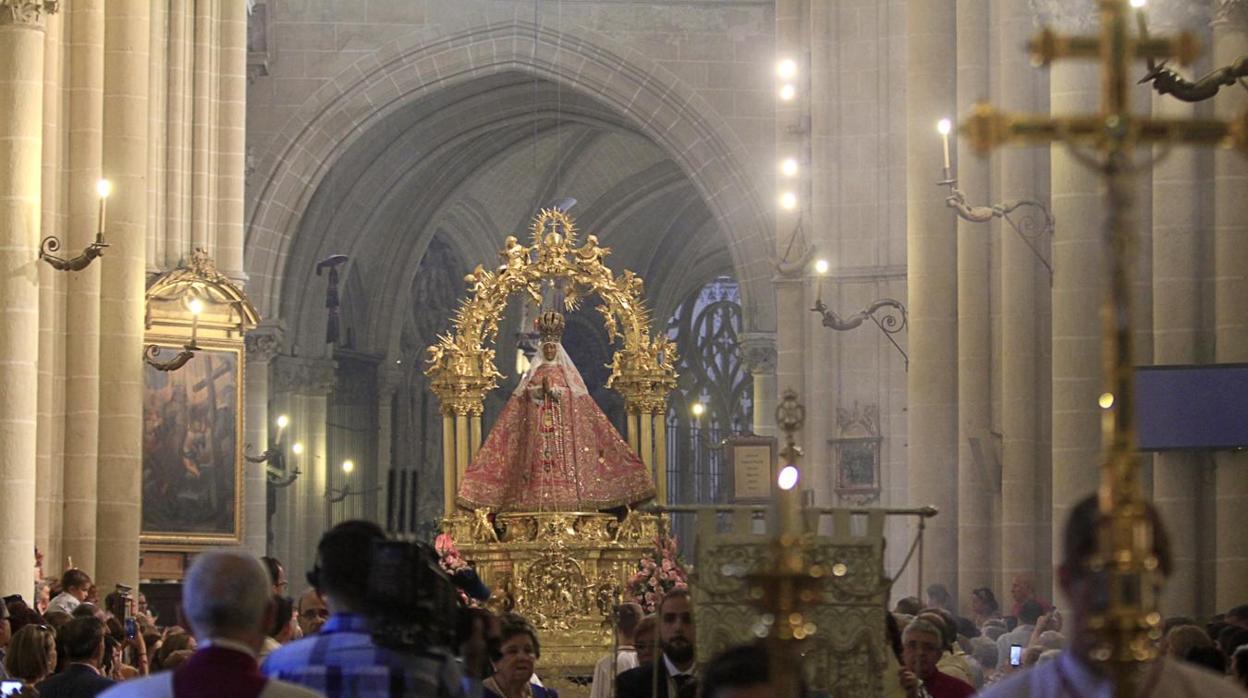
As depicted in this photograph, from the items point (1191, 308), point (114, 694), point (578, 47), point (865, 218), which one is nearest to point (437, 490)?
point (578, 47)

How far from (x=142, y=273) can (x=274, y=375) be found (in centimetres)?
1701

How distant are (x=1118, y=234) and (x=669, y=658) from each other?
5699 mm

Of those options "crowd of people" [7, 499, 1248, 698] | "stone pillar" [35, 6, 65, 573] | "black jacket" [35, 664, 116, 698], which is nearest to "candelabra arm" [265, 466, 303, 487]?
"stone pillar" [35, 6, 65, 573]

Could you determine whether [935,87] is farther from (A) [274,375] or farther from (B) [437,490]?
(B) [437,490]

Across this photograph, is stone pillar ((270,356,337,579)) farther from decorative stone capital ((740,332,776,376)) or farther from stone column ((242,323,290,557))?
decorative stone capital ((740,332,776,376))

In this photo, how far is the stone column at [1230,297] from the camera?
14883 millimetres

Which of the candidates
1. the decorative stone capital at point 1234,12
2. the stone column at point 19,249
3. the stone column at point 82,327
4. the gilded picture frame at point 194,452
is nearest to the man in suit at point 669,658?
the decorative stone capital at point 1234,12

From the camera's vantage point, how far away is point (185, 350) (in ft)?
72.8

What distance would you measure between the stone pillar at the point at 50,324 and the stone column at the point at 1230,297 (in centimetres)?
805

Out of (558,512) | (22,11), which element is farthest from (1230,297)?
(22,11)

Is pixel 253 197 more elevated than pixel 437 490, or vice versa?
pixel 253 197

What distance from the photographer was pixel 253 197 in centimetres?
3388

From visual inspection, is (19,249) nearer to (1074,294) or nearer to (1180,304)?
(1074,294)

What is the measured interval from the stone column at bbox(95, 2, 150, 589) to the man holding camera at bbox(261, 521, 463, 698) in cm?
1490
